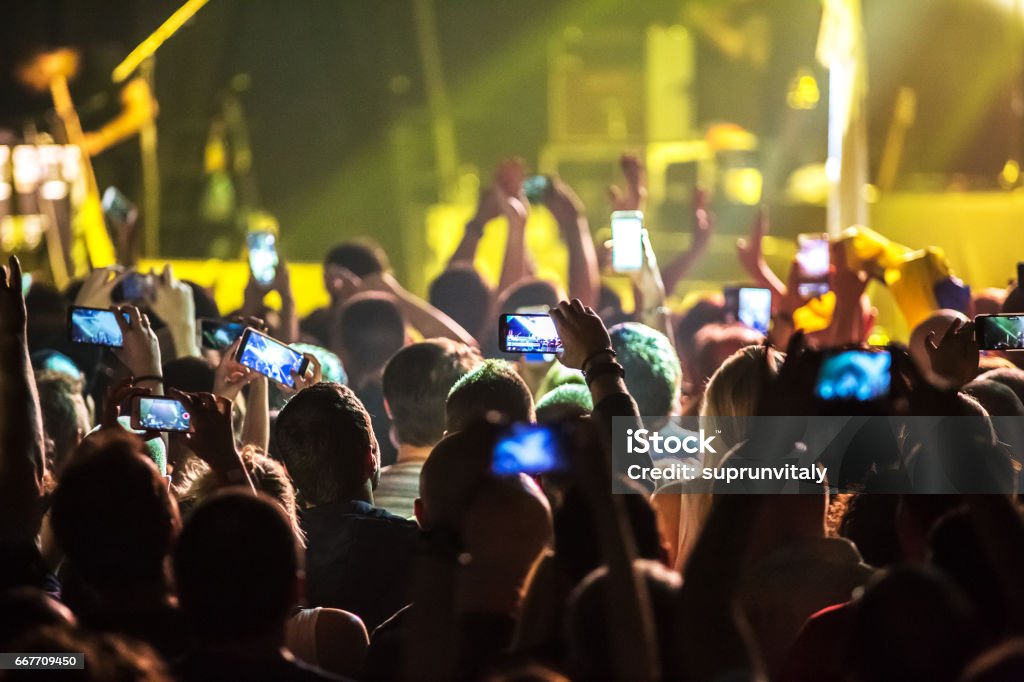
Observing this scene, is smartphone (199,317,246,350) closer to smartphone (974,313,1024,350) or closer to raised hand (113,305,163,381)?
raised hand (113,305,163,381)

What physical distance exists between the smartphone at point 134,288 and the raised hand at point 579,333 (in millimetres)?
2310

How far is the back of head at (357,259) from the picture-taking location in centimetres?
624

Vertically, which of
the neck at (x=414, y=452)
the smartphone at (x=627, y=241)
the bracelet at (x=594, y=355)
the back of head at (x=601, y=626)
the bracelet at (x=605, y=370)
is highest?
the smartphone at (x=627, y=241)

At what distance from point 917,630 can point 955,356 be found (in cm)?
148

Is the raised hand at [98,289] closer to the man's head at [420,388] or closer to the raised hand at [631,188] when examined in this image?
the man's head at [420,388]

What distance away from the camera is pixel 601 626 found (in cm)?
181

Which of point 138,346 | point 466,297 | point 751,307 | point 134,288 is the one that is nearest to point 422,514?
point 138,346

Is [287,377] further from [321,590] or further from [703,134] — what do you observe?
[703,134]

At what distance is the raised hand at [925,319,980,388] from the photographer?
3010 mm

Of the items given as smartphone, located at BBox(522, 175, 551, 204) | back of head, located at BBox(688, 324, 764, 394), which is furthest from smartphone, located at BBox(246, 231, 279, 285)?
back of head, located at BBox(688, 324, 764, 394)

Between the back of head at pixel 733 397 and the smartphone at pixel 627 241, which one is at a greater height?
the smartphone at pixel 627 241

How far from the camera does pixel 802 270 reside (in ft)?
16.9

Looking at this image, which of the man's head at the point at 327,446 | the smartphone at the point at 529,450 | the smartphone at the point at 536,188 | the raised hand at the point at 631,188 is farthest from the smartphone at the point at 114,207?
the smartphone at the point at 529,450

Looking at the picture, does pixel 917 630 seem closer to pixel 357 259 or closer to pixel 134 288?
pixel 134 288
